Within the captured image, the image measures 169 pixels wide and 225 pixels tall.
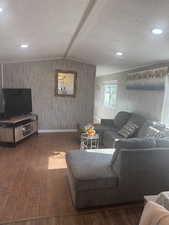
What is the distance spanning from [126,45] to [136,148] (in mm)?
2061

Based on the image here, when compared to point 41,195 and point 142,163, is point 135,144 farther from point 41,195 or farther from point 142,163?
point 41,195

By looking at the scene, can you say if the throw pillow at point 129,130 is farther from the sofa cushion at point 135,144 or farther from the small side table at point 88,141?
the sofa cushion at point 135,144

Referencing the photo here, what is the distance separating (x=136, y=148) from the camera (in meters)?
2.18

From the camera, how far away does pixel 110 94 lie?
7.71 m

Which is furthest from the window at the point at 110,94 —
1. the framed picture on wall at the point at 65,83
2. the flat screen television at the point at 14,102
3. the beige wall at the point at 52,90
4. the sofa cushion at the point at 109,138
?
the flat screen television at the point at 14,102

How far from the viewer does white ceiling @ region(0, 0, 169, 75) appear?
1.96 metres

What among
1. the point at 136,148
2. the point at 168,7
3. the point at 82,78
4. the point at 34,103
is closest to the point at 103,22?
the point at 168,7

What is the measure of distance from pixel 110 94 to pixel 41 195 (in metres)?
5.92

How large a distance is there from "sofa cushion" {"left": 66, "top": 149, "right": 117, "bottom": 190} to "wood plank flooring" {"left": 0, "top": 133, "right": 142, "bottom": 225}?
0.35 metres

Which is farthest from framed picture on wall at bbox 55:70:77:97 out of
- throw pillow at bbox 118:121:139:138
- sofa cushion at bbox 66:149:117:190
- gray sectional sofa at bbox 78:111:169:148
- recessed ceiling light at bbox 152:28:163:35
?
recessed ceiling light at bbox 152:28:163:35

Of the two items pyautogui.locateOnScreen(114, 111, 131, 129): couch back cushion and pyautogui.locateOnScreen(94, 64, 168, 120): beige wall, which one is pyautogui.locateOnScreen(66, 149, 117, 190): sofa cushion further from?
pyautogui.locateOnScreen(114, 111, 131, 129): couch back cushion

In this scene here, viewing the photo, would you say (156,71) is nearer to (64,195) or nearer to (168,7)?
(168,7)

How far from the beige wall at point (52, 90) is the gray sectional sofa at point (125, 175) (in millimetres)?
3702

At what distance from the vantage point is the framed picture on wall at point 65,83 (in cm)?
571
